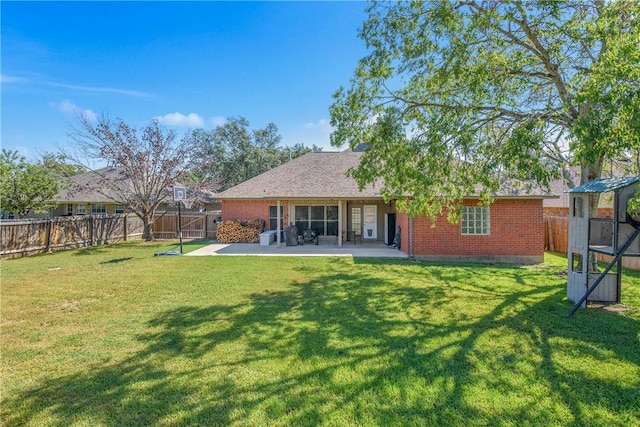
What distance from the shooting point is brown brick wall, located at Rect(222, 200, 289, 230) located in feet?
58.1

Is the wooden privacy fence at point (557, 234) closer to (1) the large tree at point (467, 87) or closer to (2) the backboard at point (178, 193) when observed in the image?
(1) the large tree at point (467, 87)

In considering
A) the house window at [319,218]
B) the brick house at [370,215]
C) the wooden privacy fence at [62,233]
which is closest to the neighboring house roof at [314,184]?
the brick house at [370,215]

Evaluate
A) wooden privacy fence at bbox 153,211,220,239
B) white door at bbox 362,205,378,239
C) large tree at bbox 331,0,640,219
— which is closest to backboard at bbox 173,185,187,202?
wooden privacy fence at bbox 153,211,220,239

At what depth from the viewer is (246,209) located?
17.9 meters

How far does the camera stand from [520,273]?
1017cm

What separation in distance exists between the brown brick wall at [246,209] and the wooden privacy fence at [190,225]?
177 cm

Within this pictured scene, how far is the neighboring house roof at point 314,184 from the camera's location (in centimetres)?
1484

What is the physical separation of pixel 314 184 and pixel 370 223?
3790mm

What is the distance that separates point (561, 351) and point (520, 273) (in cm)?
631

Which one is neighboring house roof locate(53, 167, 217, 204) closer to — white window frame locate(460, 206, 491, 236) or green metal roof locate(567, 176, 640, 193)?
white window frame locate(460, 206, 491, 236)

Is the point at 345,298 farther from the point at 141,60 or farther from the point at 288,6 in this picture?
the point at 141,60

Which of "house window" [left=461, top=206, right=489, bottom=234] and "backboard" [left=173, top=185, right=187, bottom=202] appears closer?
"house window" [left=461, top=206, right=489, bottom=234]

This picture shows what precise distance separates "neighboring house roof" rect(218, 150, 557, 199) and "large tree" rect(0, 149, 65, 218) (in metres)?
9.62

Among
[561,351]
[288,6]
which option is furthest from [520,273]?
[288,6]
